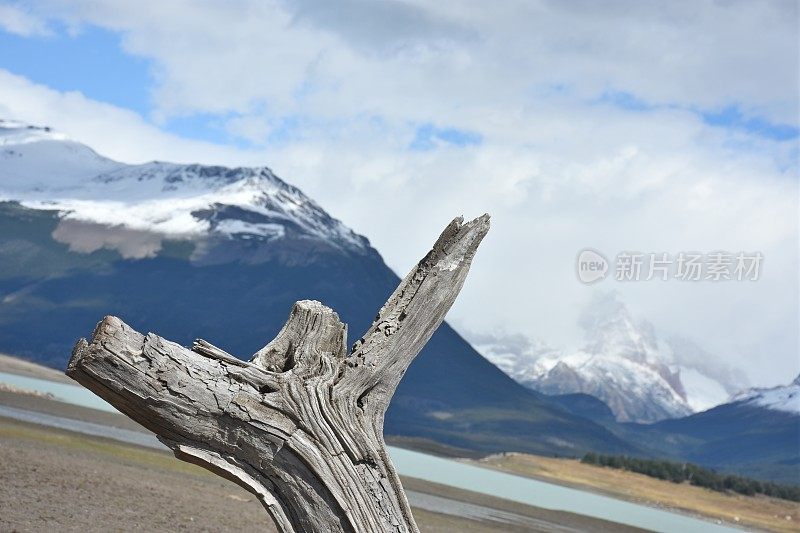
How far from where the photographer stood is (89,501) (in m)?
23.6

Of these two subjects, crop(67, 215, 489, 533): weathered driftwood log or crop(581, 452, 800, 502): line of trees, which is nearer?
crop(67, 215, 489, 533): weathered driftwood log

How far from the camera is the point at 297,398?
5.89 metres

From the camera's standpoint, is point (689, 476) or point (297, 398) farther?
point (689, 476)

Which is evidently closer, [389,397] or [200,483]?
[389,397]

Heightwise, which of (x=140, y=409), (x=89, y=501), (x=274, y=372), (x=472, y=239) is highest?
(x=472, y=239)

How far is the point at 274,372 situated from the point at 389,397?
78cm

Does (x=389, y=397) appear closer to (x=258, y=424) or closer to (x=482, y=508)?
(x=258, y=424)

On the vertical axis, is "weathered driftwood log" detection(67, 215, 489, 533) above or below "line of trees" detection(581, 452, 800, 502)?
below

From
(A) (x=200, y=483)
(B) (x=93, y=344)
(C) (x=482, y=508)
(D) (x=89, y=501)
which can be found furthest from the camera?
(C) (x=482, y=508)

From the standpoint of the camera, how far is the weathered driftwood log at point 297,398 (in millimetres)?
5480

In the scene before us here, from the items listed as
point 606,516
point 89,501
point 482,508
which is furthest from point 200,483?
point 606,516

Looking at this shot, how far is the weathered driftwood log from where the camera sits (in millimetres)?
5480

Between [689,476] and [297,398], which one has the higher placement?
[689,476]

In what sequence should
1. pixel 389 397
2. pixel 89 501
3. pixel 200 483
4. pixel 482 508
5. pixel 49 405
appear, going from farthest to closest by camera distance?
pixel 49 405
pixel 482 508
pixel 200 483
pixel 89 501
pixel 389 397
